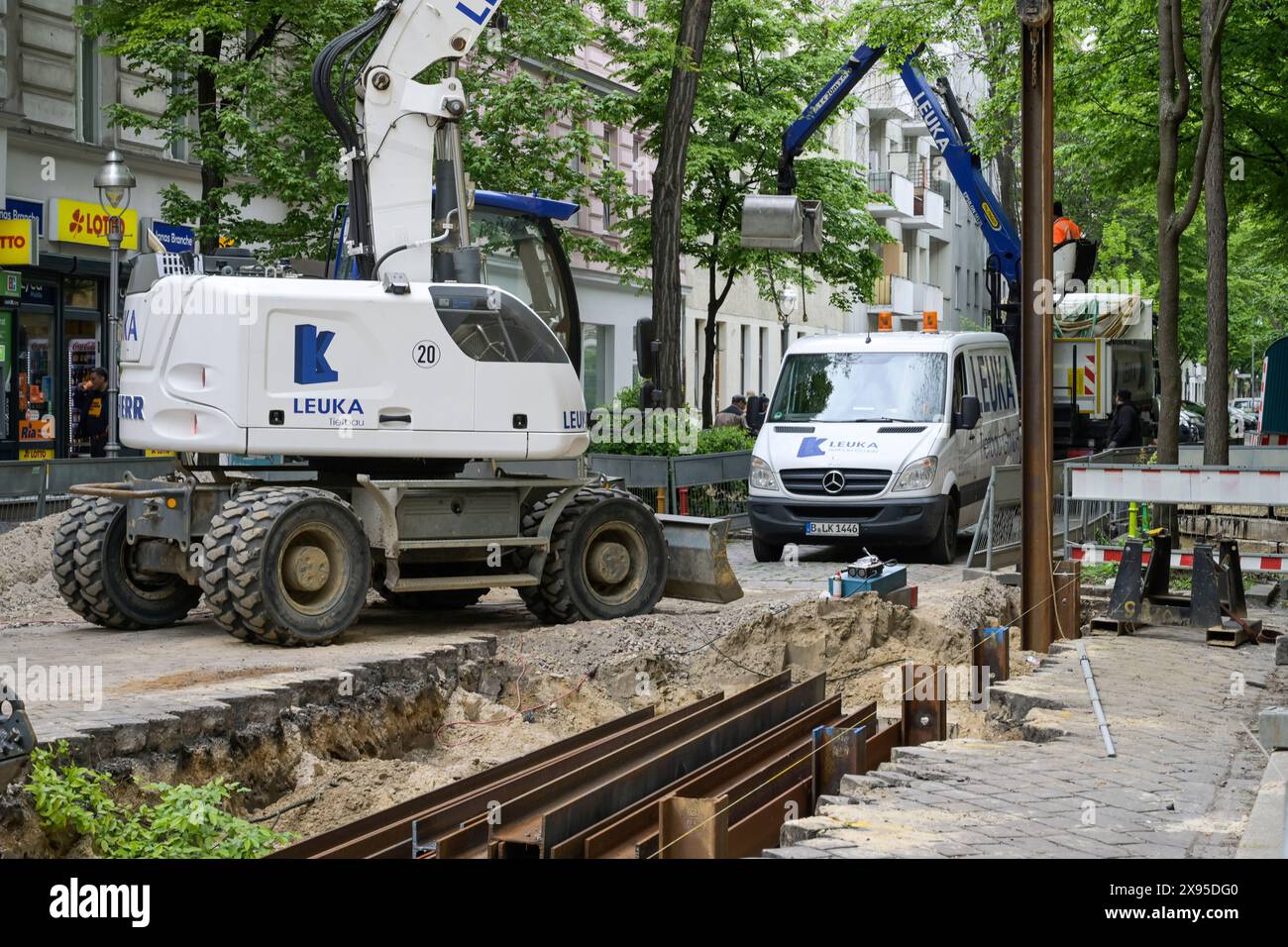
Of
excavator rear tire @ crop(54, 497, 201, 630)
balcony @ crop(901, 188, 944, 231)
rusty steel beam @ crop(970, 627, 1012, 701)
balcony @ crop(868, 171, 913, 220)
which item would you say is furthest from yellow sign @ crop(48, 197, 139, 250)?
balcony @ crop(901, 188, 944, 231)

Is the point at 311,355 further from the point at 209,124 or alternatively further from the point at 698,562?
the point at 209,124

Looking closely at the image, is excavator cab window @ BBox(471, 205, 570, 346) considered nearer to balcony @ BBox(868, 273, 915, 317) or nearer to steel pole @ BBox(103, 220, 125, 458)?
steel pole @ BBox(103, 220, 125, 458)

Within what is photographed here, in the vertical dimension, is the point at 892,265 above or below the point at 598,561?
above

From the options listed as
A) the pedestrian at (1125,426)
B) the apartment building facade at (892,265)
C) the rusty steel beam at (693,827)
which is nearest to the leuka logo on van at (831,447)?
the rusty steel beam at (693,827)

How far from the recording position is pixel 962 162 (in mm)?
23641

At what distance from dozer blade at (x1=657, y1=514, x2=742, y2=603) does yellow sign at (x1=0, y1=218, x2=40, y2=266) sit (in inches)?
514

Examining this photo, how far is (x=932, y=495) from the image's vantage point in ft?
56.6

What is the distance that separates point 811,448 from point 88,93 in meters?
13.6

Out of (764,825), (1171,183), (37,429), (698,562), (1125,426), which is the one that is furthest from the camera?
(1125,426)

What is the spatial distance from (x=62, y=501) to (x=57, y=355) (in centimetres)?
863

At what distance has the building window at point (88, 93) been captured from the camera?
24.8 metres

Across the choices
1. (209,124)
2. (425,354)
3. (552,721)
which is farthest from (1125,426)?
(552,721)
